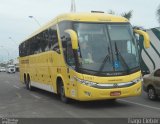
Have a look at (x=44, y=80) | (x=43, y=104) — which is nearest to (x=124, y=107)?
(x=43, y=104)

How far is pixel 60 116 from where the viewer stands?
12.8 meters

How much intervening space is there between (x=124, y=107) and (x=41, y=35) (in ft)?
23.7

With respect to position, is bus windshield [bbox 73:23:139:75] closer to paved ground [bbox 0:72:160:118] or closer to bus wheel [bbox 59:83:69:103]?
paved ground [bbox 0:72:160:118]

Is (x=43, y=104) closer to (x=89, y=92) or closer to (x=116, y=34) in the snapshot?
(x=89, y=92)

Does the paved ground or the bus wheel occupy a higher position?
the bus wheel

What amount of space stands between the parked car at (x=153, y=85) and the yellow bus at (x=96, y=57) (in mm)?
2056

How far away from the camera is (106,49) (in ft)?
48.0

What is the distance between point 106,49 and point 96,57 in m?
0.50

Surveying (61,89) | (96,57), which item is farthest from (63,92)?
(96,57)

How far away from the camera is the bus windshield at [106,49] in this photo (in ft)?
47.1

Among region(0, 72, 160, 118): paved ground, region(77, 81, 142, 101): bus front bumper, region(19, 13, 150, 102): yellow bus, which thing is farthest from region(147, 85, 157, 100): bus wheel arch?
region(77, 81, 142, 101): bus front bumper

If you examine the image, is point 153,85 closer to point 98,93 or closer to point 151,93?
point 151,93

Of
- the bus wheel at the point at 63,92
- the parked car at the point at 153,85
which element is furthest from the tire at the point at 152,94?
the bus wheel at the point at 63,92

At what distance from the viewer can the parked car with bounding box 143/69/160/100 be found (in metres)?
16.8
